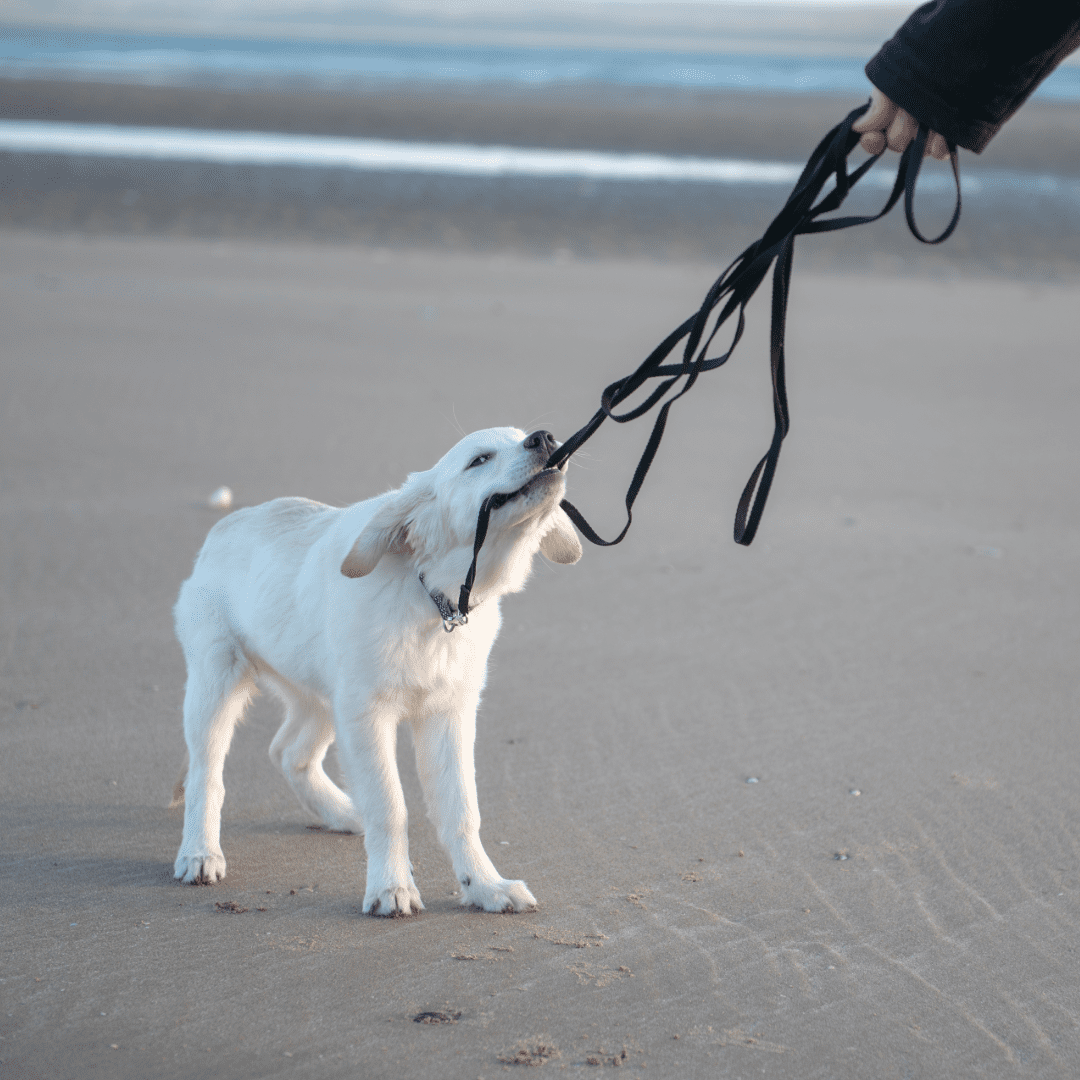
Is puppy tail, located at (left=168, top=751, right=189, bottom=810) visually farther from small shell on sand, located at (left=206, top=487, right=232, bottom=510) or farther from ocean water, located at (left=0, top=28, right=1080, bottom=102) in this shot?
ocean water, located at (left=0, top=28, right=1080, bottom=102)

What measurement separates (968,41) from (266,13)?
117m

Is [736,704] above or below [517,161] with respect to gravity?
below

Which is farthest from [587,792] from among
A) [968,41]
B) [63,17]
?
[63,17]

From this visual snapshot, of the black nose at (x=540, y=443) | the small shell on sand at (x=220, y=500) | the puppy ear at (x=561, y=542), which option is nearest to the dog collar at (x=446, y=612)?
the puppy ear at (x=561, y=542)

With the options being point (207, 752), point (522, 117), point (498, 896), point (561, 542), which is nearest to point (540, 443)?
point (561, 542)

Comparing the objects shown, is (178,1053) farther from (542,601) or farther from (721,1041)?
(542,601)

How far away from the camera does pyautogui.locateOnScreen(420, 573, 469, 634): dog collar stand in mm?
3203

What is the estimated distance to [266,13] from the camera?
107 meters

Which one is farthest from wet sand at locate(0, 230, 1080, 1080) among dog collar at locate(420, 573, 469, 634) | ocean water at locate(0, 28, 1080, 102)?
ocean water at locate(0, 28, 1080, 102)

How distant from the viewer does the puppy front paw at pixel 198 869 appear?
135 inches

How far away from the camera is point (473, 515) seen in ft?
10.3

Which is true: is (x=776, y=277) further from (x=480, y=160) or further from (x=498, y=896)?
(x=480, y=160)

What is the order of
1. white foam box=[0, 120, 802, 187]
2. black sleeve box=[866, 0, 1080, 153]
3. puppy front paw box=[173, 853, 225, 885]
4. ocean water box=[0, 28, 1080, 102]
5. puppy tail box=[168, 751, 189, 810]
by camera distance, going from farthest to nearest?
ocean water box=[0, 28, 1080, 102]
white foam box=[0, 120, 802, 187]
puppy tail box=[168, 751, 189, 810]
puppy front paw box=[173, 853, 225, 885]
black sleeve box=[866, 0, 1080, 153]

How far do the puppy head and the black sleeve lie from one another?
3.73ft
